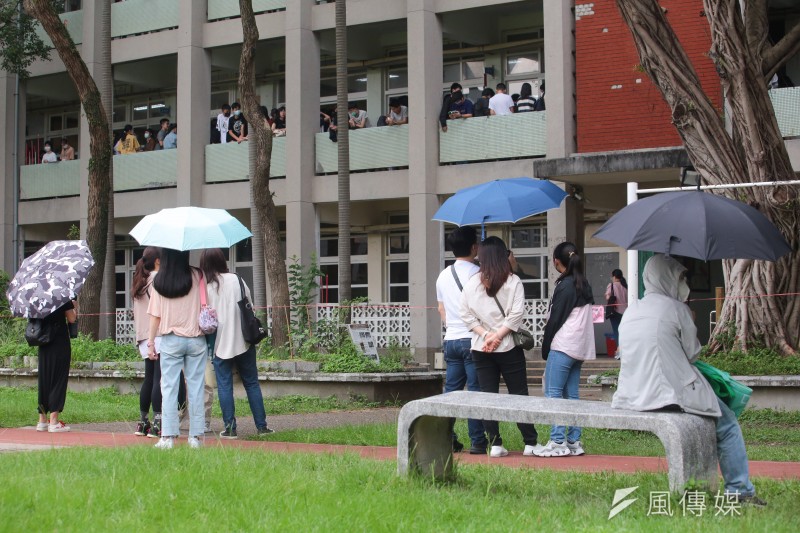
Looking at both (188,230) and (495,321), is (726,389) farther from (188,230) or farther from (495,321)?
(188,230)

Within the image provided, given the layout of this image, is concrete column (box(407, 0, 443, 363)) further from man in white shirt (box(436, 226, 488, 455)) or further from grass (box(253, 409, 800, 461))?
man in white shirt (box(436, 226, 488, 455))

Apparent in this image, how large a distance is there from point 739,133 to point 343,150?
9.90 meters

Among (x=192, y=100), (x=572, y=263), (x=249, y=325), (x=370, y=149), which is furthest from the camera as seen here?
(x=192, y=100)

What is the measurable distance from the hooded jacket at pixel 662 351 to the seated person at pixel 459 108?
18.1 metres

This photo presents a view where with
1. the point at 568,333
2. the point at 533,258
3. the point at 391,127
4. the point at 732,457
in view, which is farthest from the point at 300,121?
the point at 732,457

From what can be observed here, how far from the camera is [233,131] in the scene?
2808 centimetres

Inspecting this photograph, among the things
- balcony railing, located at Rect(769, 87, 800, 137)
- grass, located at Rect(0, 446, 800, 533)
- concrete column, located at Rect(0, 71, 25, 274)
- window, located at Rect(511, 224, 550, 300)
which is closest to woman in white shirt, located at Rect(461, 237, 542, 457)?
grass, located at Rect(0, 446, 800, 533)

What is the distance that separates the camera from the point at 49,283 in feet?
38.4

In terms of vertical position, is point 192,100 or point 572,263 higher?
point 192,100

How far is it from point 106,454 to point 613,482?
360 centimetres

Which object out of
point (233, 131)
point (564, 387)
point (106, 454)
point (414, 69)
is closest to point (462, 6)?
point (414, 69)

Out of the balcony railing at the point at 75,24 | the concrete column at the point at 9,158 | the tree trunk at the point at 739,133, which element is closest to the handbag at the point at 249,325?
the tree trunk at the point at 739,133

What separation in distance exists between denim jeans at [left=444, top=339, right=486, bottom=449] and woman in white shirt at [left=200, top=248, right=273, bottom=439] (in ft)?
7.19

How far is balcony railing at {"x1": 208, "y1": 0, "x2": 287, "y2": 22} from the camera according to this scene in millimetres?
27203
